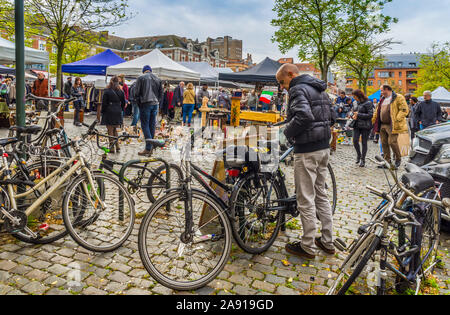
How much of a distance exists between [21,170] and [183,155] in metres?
1.91

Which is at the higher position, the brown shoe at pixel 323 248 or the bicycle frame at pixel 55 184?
the bicycle frame at pixel 55 184

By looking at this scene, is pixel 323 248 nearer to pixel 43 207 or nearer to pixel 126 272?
pixel 126 272

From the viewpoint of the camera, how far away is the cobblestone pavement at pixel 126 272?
3111 mm

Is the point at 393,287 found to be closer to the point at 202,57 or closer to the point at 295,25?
the point at 295,25

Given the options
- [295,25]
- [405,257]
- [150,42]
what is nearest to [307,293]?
[405,257]

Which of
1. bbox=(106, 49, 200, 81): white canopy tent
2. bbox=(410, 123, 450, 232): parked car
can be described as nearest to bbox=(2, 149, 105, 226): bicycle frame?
bbox=(410, 123, 450, 232): parked car

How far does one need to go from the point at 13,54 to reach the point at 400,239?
998 centimetres

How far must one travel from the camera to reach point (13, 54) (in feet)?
30.4

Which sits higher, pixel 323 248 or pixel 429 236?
pixel 429 236

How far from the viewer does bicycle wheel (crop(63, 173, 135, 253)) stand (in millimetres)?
3709

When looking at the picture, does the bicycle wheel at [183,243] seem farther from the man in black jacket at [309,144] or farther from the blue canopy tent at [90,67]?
the blue canopy tent at [90,67]

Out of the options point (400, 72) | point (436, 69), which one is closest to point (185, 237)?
point (436, 69)

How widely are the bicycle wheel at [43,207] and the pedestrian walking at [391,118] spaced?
7.04 metres

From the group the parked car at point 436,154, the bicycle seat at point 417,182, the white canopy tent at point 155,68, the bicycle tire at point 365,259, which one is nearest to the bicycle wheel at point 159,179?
the bicycle tire at point 365,259
